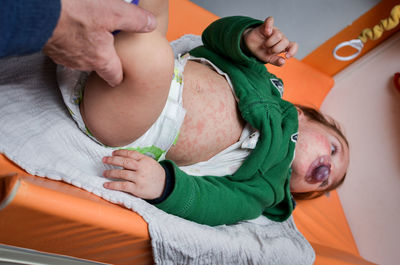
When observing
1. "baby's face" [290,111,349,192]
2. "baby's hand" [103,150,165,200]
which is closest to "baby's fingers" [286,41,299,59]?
"baby's face" [290,111,349,192]

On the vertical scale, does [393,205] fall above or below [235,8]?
below

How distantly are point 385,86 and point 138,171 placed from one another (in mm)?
1169

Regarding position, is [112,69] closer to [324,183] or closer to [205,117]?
[205,117]

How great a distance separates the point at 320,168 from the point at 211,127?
407mm

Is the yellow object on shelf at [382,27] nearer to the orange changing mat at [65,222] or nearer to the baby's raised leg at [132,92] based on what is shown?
the baby's raised leg at [132,92]

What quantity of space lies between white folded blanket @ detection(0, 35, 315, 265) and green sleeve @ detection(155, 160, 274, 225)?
4cm

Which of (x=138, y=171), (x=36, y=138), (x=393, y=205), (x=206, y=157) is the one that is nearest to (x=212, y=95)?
(x=206, y=157)

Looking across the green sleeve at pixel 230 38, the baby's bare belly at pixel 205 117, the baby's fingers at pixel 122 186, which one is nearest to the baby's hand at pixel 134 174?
the baby's fingers at pixel 122 186

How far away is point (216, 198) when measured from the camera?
2.68 ft

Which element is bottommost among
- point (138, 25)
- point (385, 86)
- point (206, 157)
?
point (206, 157)

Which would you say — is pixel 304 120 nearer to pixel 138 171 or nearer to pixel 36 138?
pixel 138 171

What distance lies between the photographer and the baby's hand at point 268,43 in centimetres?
81

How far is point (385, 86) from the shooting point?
1405 mm

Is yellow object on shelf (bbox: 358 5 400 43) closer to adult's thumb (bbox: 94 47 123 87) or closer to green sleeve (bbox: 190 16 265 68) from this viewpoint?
green sleeve (bbox: 190 16 265 68)
